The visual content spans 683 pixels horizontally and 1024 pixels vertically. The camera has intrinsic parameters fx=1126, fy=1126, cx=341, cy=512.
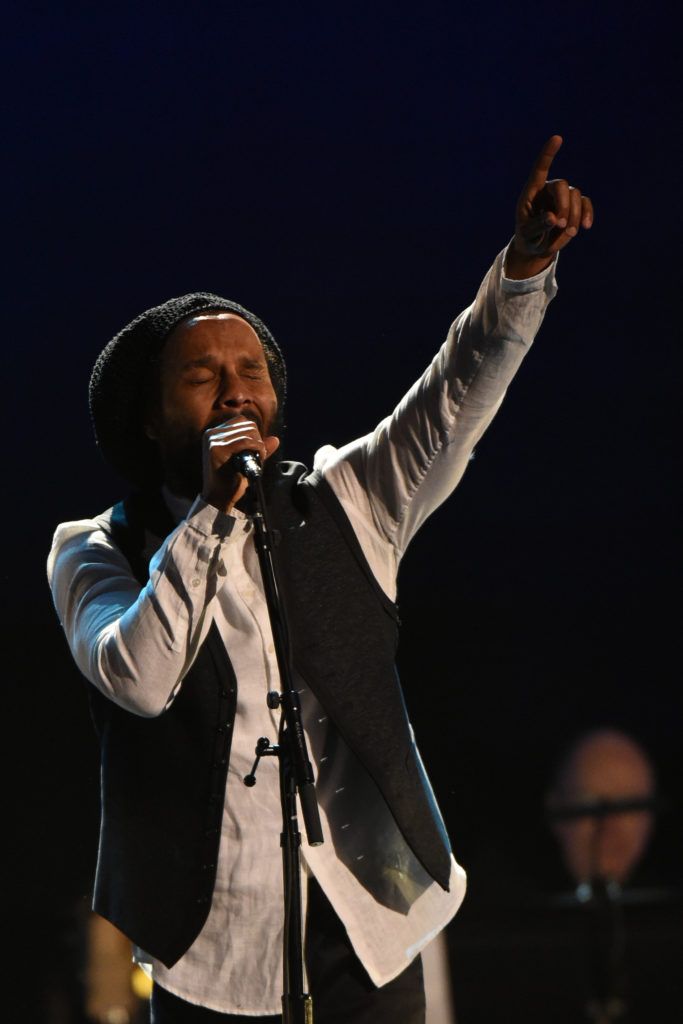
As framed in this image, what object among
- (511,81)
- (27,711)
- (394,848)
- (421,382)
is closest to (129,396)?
(421,382)

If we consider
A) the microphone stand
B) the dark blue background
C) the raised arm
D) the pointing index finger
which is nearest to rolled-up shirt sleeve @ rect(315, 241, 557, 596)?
the raised arm

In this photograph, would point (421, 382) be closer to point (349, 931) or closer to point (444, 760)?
point (349, 931)

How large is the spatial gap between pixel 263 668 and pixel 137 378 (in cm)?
62

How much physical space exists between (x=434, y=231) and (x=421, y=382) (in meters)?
1.85

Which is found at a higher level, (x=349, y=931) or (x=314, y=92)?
(x=314, y=92)

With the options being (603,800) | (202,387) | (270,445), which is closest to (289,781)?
(270,445)

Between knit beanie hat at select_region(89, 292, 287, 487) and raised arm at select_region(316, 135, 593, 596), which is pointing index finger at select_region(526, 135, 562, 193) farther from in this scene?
knit beanie hat at select_region(89, 292, 287, 487)

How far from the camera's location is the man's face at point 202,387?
1775 mm

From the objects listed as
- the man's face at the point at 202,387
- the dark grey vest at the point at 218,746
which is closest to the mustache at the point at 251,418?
the man's face at the point at 202,387

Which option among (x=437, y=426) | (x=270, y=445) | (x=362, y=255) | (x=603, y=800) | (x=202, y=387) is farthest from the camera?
(x=603, y=800)

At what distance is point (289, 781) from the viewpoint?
4.28 feet

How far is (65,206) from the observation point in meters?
3.21

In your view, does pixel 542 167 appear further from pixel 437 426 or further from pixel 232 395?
pixel 232 395

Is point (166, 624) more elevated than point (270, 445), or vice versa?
point (270, 445)
